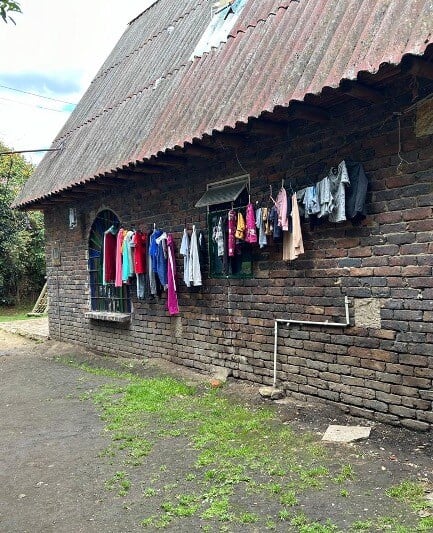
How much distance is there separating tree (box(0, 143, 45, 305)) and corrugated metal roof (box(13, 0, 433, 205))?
345 inches

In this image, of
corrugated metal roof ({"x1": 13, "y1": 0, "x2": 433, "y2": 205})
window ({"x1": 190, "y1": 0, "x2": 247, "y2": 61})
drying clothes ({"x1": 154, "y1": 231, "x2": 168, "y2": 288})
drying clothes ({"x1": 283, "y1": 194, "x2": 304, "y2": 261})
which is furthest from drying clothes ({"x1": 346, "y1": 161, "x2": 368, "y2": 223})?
drying clothes ({"x1": 154, "y1": 231, "x2": 168, "y2": 288})

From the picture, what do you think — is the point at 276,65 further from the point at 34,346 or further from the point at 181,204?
the point at 34,346

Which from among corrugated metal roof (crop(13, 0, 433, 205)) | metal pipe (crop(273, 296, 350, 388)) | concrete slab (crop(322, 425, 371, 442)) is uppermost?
corrugated metal roof (crop(13, 0, 433, 205))

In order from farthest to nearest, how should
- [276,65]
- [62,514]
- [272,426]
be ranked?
[276,65] < [272,426] < [62,514]

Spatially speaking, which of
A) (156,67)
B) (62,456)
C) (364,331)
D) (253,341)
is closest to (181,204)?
(253,341)

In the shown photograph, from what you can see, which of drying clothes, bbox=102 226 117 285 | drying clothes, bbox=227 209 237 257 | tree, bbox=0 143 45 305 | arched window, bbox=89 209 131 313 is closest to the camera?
drying clothes, bbox=227 209 237 257

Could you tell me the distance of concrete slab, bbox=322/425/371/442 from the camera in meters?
4.24

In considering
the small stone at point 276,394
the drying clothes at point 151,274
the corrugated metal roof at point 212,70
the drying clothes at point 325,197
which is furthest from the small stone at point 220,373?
the corrugated metal roof at point 212,70

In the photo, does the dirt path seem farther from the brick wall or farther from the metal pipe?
the metal pipe

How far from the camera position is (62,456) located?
14.5 ft

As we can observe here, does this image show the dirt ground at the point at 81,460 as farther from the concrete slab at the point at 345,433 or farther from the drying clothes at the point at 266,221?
the drying clothes at the point at 266,221

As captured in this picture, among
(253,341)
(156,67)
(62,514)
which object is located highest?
(156,67)

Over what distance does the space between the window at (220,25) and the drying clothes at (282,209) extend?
104 inches

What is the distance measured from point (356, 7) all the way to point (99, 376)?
19.6 feet
